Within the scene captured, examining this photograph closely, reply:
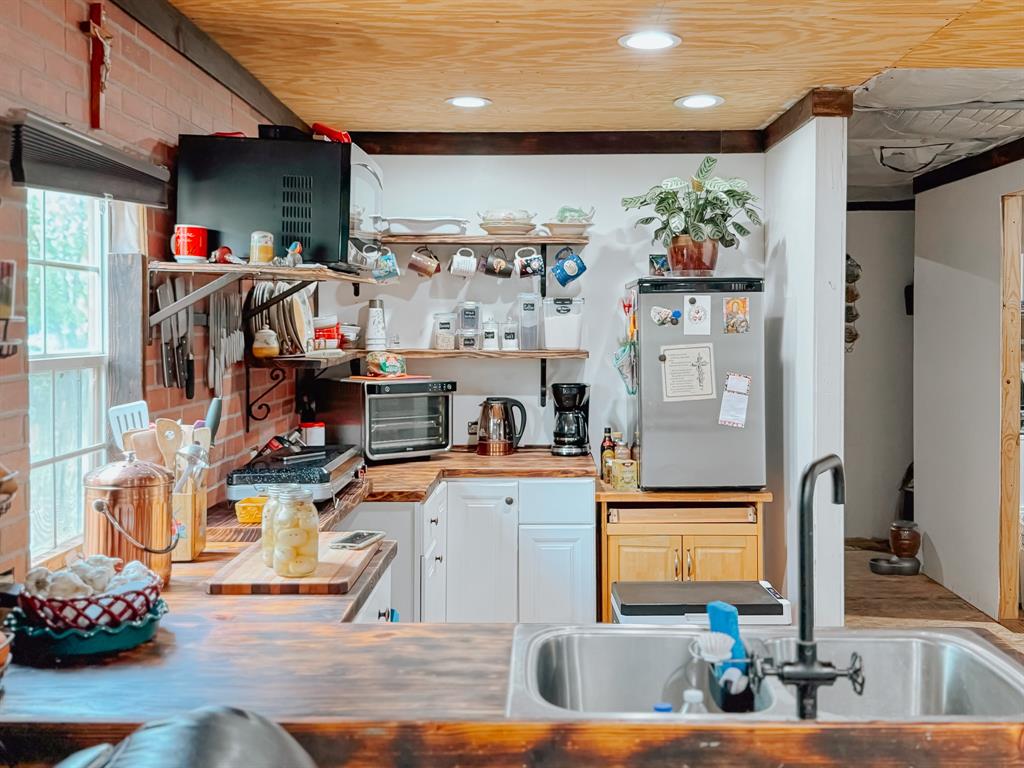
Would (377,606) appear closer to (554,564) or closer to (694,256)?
(554,564)

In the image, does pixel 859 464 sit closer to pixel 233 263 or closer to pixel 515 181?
pixel 515 181

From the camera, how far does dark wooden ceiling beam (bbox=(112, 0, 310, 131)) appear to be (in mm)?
2586

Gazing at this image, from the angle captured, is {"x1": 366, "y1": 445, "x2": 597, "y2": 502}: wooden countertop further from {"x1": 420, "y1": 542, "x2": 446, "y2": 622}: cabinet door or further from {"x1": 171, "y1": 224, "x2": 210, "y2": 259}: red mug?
{"x1": 171, "y1": 224, "x2": 210, "y2": 259}: red mug

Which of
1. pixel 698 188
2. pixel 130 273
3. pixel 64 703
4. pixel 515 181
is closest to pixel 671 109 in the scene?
pixel 698 188

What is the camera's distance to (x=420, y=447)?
14.4 ft

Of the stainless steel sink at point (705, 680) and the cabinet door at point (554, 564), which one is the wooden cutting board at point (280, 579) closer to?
the stainless steel sink at point (705, 680)

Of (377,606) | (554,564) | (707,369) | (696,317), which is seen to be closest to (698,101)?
(696,317)

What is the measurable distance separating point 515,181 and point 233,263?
7.29ft

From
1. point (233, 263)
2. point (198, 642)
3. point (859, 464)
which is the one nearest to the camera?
point (198, 642)

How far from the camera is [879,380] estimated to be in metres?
6.70

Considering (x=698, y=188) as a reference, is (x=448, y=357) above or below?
below

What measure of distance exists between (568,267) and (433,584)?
5.30 ft

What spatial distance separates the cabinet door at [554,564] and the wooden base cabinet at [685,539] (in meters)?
0.12

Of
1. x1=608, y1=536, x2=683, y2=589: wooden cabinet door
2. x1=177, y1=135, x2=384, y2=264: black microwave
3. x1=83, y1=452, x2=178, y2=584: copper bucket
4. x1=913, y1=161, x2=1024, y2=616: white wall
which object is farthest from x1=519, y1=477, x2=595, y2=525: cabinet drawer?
x1=913, y1=161, x2=1024, y2=616: white wall
